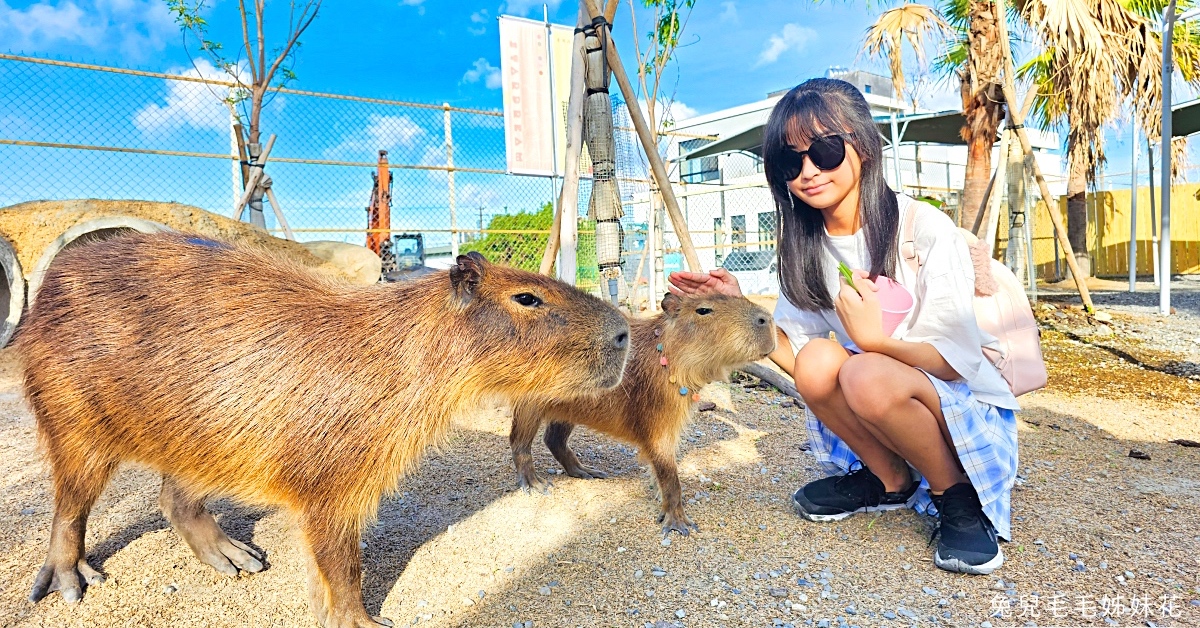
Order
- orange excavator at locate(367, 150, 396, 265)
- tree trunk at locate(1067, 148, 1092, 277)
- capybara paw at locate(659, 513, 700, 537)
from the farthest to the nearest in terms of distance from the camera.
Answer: tree trunk at locate(1067, 148, 1092, 277) → orange excavator at locate(367, 150, 396, 265) → capybara paw at locate(659, 513, 700, 537)

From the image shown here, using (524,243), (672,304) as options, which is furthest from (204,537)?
(524,243)

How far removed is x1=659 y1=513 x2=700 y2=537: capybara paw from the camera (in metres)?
2.32

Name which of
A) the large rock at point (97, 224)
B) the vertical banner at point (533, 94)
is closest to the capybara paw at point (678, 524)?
the large rock at point (97, 224)

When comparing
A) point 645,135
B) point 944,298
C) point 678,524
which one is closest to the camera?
point 944,298

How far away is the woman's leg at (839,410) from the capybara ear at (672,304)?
1.61 feet

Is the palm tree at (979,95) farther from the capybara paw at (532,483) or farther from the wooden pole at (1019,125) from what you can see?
the capybara paw at (532,483)

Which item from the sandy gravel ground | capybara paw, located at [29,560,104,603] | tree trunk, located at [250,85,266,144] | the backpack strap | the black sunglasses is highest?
tree trunk, located at [250,85,266,144]

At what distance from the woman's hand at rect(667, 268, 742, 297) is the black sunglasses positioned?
0.65 meters

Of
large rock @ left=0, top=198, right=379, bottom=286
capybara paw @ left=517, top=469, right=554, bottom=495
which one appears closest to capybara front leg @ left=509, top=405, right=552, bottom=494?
capybara paw @ left=517, top=469, right=554, bottom=495

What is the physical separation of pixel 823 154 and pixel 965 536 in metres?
1.21

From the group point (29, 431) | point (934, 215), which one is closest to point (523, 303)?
point (934, 215)

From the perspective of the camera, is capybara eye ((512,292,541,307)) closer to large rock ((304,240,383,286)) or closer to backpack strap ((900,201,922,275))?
backpack strap ((900,201,922,275))

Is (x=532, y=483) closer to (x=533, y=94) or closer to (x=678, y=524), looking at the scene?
(x=678, y=524)

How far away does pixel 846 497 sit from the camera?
2.39 meters
